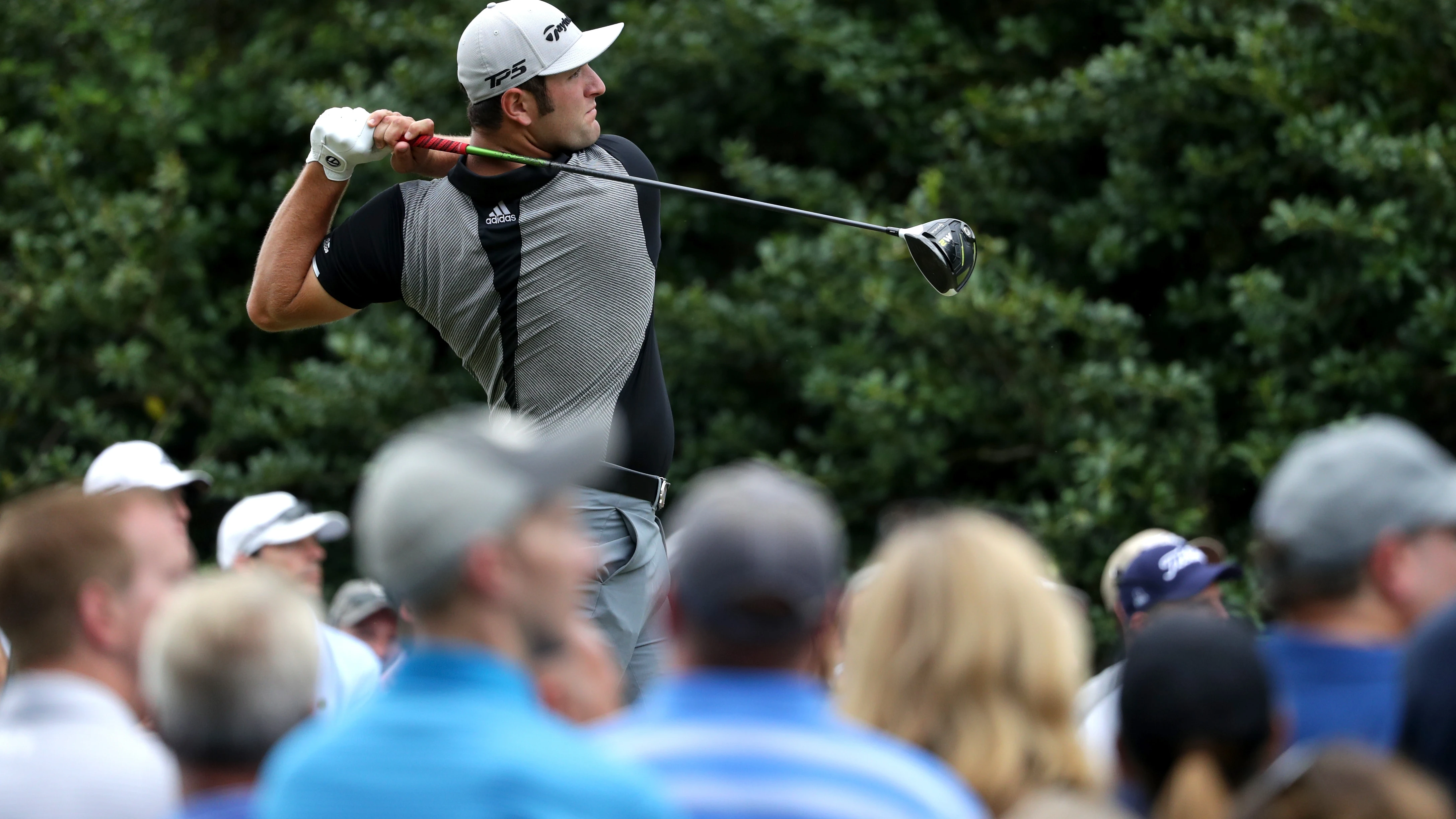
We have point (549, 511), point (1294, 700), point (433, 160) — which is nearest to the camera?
point (549, 511)

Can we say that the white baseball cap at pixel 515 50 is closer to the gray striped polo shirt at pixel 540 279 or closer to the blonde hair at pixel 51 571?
the gray striped polo shirt at pixel 540 279

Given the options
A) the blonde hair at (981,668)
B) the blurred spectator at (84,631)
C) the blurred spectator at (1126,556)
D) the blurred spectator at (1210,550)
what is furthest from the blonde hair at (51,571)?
the blurred spectator at (1210,550)

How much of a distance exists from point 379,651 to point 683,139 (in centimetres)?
325

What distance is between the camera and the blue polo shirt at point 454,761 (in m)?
2.22

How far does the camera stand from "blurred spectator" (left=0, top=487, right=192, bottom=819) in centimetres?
288

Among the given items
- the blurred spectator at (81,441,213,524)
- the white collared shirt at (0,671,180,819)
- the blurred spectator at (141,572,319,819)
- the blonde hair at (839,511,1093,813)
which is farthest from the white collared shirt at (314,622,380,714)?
the blonde hair at (839,511,1093,813)

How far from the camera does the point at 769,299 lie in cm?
830

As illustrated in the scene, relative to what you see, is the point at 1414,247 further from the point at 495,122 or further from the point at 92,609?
the point at 92,609

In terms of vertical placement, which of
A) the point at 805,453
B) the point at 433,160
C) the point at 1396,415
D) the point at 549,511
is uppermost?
the point at 549,511

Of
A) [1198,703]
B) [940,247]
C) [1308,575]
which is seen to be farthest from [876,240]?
[1198,703]

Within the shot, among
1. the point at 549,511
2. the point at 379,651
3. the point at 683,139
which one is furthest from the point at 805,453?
the point at 549,511

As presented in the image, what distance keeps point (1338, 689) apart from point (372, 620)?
15.9 feet

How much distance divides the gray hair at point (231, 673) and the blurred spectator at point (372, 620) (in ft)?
14.0

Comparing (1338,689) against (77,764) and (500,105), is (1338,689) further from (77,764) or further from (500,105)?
(500,105)
